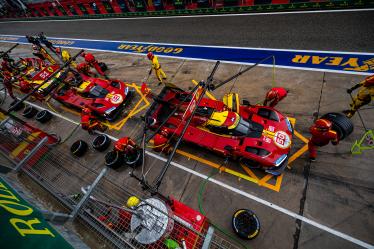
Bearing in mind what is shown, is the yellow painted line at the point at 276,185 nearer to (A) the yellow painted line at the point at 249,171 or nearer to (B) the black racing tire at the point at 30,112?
(A) the yellow painted line at the point at 249,171

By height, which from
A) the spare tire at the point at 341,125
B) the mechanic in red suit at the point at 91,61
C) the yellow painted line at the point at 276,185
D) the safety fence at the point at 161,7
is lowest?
the yellow painted line at the point at 276,185

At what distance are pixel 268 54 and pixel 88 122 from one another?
10530 millimetres

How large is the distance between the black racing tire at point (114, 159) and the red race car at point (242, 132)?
7.68 feet

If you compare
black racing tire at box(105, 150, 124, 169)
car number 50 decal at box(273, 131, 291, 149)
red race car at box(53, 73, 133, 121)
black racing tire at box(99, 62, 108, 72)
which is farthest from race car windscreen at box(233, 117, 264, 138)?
black racing tire at box(99, 62, 108, 72)

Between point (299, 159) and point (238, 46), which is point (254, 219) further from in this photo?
point (238, 46)

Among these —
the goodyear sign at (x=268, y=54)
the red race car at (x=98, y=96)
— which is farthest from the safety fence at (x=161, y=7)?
the red race car at (x=98, y=96)

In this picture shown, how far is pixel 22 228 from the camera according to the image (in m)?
2.55

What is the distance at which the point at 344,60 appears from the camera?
10.1 m

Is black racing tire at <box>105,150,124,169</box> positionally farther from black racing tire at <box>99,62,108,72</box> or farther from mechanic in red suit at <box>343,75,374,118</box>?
mechanic in red suit at <box>343,75,374,118</box>

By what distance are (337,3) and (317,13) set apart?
118 centimetres

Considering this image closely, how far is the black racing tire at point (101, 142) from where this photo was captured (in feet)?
31.9

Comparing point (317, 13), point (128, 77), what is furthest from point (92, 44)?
point (317, 13)

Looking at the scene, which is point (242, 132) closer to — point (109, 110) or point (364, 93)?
point (364, 93)

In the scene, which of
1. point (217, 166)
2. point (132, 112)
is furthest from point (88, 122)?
point (217, 166)
